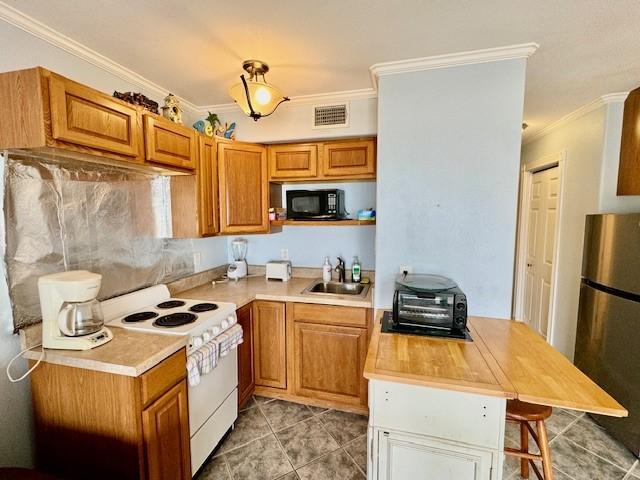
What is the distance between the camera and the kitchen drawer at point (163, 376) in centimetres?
126

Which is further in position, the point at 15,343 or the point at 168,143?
the point at 168,143

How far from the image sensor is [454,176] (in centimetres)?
187

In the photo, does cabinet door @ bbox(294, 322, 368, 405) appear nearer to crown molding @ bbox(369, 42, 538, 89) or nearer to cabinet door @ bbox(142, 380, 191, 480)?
cabinet door @ bbox(142, 380, 191, 480)

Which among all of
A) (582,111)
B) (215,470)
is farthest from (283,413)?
(582,111)

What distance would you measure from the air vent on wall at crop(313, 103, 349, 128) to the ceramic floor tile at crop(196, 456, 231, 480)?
2.48 meters

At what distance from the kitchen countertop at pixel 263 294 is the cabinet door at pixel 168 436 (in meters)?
0.72

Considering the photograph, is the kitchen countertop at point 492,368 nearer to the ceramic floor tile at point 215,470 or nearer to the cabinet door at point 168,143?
the ceramic floor tile at point 215,470

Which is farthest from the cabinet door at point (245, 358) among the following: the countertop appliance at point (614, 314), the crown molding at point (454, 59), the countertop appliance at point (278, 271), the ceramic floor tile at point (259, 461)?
the countertop appliance at point (614, 314)

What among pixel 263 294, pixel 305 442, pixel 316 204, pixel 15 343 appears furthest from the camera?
pixel 316 204

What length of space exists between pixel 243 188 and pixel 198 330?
1252mm

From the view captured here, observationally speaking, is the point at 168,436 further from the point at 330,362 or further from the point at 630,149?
the point at 630,149

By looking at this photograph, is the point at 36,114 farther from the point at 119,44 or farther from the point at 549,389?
the point at 549,389

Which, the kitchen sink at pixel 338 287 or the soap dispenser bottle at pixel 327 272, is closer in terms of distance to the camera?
the kitchen sink at pixel 338 287

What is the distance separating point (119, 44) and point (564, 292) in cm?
400
